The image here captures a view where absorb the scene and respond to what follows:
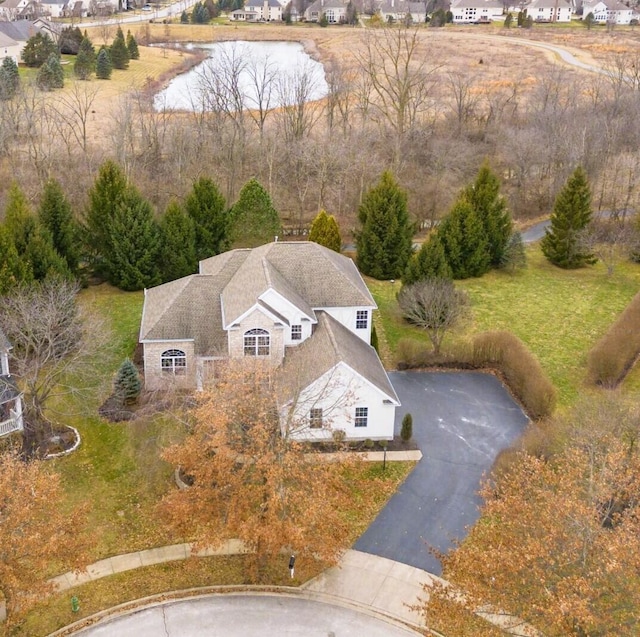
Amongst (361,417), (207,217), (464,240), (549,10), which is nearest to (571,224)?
(464,240)

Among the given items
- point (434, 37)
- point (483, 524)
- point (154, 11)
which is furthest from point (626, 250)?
point (154, 11)

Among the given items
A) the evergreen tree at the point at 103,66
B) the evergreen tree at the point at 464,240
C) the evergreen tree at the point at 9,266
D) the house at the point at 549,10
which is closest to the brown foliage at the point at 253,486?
the evergreen tree at the point at 9,266

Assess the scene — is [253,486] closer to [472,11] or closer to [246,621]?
[246,621]

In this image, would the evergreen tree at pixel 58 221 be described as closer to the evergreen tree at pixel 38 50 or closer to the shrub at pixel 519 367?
the shrub at pixel 519 367

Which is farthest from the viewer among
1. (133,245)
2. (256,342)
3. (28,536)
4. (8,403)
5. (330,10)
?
(330,10)

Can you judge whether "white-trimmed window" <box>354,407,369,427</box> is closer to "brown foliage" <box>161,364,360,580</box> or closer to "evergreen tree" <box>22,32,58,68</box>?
"brown foliage" <box>161,364,360,580</box>
